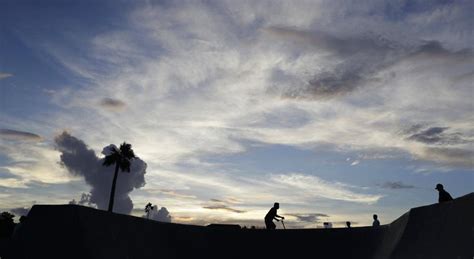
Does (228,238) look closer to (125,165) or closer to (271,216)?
(271,216)

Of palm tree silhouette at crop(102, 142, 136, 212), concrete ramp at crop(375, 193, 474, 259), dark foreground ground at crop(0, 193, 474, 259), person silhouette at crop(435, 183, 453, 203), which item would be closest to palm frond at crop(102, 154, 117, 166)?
palm tree silhouette at crop(102, 142, 136, 212)

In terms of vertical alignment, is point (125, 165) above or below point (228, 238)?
above

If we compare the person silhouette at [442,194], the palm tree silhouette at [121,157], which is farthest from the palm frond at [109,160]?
the person silhouette at [442,194]

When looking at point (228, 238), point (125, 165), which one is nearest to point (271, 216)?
point (228, 238)

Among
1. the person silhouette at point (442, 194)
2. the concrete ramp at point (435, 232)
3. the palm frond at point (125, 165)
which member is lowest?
the concrete ramp at point (435, 232)

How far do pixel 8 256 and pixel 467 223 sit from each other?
40.8ft

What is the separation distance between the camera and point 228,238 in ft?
54.5

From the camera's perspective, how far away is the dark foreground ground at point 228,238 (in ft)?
35.9

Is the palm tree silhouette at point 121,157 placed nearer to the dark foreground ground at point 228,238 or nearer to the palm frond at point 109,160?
the palm frond at point 109,160

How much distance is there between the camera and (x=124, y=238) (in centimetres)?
1300

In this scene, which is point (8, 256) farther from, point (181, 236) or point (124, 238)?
point (181, 236)

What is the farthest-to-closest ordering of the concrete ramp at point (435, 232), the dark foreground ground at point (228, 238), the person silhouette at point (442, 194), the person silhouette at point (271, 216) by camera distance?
the person silhouette at point (271, 216), the person silhouette at point (442, 194), the dark foreground ground at point (228, 238), the concrete ramp at point (435, 232)

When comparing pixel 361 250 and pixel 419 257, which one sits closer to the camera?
pixel 419 257

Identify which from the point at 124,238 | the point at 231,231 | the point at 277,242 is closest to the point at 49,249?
the point at 124,238
